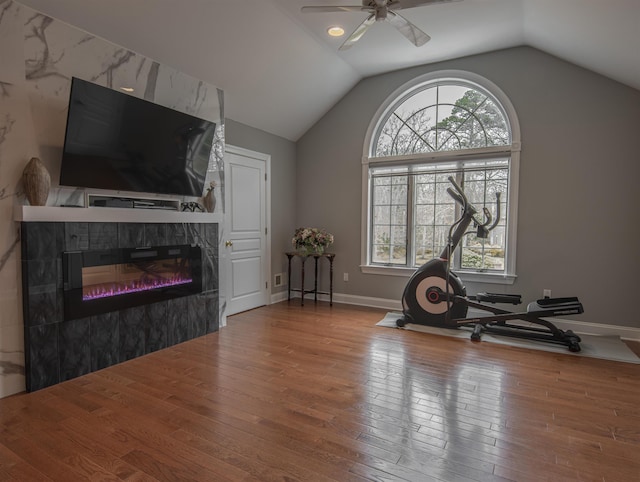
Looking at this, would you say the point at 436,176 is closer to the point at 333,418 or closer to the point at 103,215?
the point at 333,418

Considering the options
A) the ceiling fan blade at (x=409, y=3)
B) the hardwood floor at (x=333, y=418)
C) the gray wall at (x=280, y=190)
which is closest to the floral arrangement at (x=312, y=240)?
the gray wall at (x=280, y=190)

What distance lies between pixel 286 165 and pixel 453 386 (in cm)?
407

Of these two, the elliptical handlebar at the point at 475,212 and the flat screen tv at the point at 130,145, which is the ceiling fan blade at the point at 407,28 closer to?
the elliptical handlebar at the point at 475,212

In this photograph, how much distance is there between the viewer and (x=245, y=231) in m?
5.02

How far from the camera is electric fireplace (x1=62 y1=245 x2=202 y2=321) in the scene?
113 inches

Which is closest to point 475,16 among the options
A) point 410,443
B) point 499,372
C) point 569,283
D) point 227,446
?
point 569,283

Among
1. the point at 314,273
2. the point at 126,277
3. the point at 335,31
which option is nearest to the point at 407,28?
→ the point at 335,31

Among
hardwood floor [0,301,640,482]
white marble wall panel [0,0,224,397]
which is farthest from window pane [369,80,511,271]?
white marble wall panel [0,0,224,397]

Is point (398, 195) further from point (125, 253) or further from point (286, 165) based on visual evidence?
point (125, 253)

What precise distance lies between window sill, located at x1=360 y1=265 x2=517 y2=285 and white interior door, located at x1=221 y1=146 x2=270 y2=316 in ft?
5.02

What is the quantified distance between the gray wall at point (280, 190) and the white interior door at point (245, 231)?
17cm

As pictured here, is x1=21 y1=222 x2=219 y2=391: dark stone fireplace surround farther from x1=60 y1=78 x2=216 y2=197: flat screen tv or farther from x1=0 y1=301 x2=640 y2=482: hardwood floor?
x1=60 y1=78 x2=216 y2=197: flat screen tv

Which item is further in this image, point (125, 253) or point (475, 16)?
point (475, 16)

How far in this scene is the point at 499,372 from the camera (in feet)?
9.89
